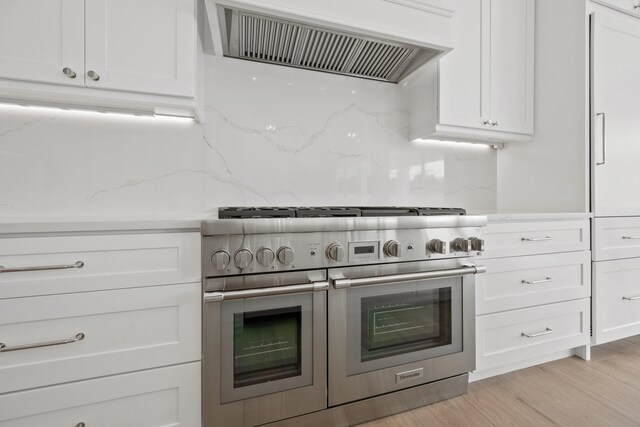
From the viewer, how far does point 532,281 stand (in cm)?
164

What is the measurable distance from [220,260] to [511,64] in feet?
6.94

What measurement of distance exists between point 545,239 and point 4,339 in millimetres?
2312

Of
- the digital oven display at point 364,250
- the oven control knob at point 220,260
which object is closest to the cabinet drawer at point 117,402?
the oven control knob at point 220,260

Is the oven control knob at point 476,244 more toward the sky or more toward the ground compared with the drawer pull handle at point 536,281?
more toward the sky

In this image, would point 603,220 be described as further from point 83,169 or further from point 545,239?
point 83,169

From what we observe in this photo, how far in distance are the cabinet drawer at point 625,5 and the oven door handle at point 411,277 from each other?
5.87 ft

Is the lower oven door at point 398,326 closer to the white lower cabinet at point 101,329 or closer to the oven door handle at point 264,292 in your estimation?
the oven door handle at point 264,292

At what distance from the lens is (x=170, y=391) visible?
1070 millimetres

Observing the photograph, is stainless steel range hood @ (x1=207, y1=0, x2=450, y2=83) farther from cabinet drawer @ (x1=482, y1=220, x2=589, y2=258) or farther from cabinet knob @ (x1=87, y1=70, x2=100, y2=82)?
cabinet drawer @ (x1=482, y1=220, x2=589, y2=258)

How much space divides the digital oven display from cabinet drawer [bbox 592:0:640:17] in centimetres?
203

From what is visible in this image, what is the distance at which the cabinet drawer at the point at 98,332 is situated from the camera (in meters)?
0.93

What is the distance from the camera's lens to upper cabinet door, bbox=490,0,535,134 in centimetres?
189

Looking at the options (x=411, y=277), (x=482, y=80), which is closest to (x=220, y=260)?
(x=411, y=277)

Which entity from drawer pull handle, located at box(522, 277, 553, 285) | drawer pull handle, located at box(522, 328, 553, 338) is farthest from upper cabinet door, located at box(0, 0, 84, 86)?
drawer pull handle, located at box(522, 328, 553, 338)
